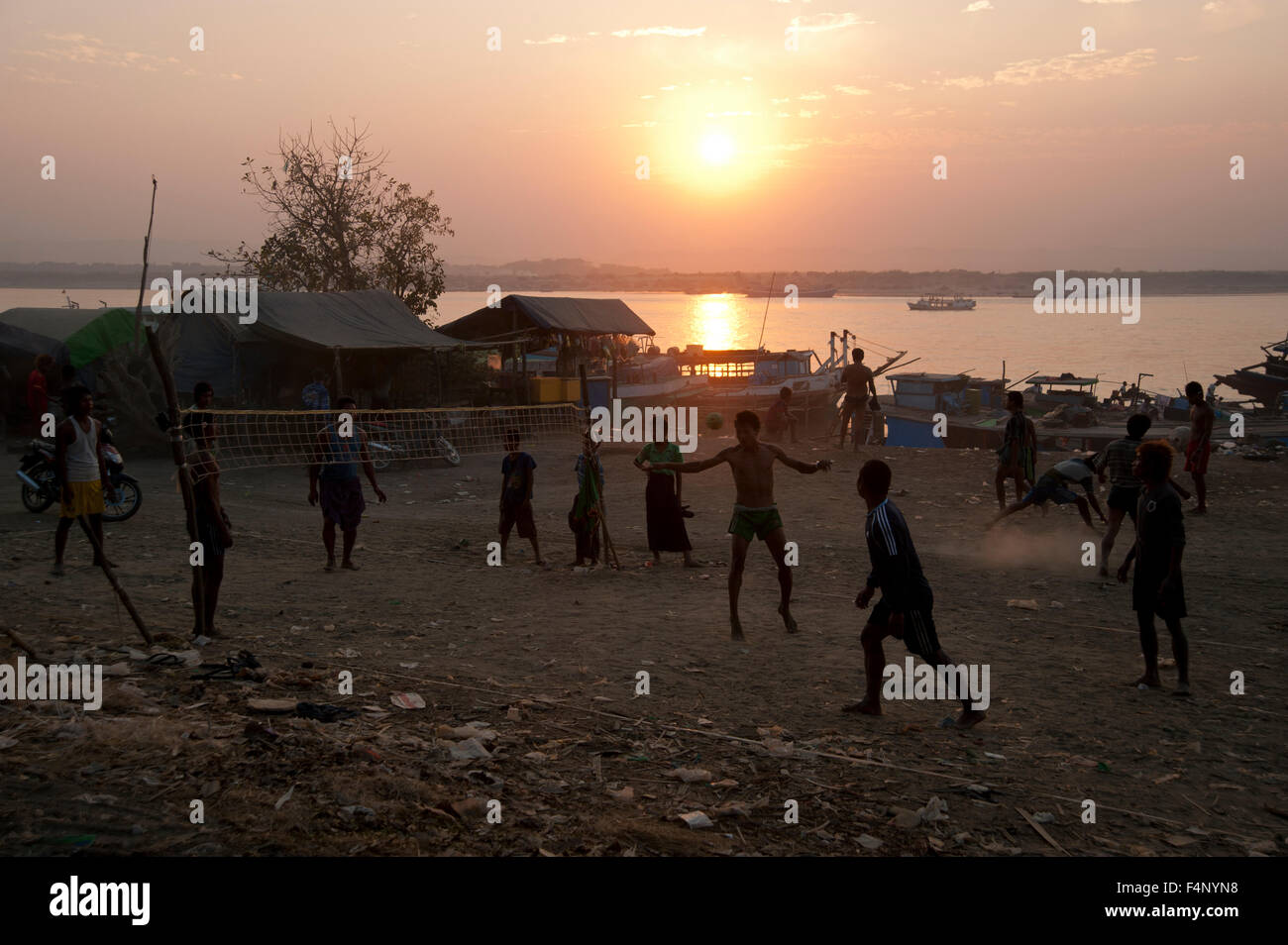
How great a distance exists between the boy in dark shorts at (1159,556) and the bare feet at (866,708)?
6.49 feet

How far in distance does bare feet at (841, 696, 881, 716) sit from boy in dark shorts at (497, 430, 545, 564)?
5.31 m

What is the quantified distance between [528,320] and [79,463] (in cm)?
1943

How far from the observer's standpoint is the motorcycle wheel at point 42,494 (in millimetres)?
13266

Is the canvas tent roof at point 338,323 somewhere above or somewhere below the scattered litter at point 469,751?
above

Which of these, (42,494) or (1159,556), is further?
(42,494)

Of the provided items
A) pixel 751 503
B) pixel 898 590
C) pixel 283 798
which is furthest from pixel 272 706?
pixel 751 503

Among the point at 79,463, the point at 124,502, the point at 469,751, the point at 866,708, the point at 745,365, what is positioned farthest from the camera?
the point at 745,365

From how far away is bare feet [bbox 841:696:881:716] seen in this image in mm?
6359

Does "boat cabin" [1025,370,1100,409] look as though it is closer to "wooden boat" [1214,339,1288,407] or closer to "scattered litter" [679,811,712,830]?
"wooden boat" [1214,339,1288,407]

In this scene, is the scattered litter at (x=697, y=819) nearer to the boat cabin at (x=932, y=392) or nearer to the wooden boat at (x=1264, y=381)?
the boat cabin at (x=932, y=392)

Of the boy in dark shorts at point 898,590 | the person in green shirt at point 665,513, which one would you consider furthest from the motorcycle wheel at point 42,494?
the boy in dark shorts at point 898,590

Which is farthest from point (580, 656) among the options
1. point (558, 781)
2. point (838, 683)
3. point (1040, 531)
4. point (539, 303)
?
point (539, 303)

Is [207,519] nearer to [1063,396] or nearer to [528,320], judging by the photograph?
[528,320]

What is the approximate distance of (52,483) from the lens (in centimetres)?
1332
